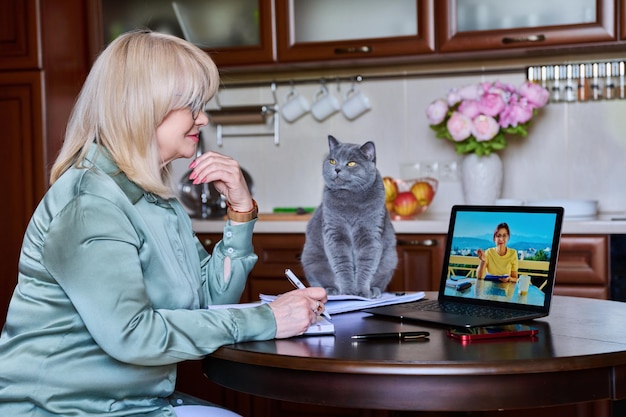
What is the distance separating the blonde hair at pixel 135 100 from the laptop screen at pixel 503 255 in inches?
23.6

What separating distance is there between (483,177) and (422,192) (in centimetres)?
25

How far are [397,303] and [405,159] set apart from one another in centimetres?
189

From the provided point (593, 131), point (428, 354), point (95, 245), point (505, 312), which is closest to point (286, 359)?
point (428, 354)

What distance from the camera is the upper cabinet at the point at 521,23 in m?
2.96

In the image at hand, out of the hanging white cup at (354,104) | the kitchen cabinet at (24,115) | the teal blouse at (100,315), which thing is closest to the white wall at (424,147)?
the hanging white cup at (354,104)

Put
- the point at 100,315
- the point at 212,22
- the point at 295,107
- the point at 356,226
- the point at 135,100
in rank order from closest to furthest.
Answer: the point at 100,315, the point at 135,100, the point at 356,226, the point at 212,22, the point at 295,107

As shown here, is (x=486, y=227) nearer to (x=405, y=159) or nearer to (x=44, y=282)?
(x=44, y=282)

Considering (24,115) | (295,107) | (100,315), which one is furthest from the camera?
(295,107)

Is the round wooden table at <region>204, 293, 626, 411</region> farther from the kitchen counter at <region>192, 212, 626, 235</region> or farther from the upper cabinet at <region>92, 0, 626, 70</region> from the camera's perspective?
the upper cabinet at <region>92, 0, 626, 70</region>

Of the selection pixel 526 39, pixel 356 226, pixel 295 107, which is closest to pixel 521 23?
pixel 526 39

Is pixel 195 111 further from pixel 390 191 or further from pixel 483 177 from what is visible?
pixel 483 177

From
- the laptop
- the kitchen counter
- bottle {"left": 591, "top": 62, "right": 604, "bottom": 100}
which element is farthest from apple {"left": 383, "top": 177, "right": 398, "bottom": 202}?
the laptop

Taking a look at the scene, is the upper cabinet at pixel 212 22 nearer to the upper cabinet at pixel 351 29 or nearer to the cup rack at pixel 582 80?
the upper cabinet at pixel 351 29

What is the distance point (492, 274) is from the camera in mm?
1542
